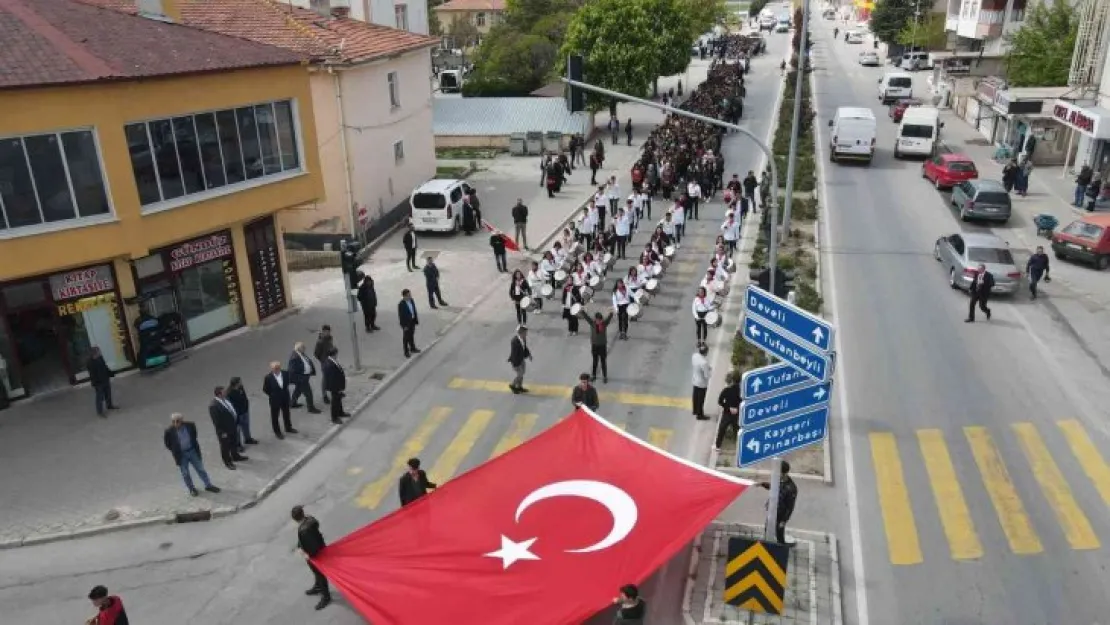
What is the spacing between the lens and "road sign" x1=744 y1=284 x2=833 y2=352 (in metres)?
9.13

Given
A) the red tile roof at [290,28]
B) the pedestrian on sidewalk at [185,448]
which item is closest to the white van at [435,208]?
the red tile roof at [290,28]

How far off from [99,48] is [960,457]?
19.1m

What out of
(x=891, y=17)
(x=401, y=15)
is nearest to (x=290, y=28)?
(x=401, y=15)

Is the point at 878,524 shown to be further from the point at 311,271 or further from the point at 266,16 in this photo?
the point at 266,16

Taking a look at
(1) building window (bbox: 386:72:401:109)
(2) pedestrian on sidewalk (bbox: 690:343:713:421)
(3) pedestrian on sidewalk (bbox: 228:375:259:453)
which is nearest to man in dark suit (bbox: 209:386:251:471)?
(3) pedestrian on sidewalk (bbox: 228:375:259:453)

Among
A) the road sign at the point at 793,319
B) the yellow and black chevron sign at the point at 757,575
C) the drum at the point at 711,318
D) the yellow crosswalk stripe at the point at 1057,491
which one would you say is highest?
the road sign at the point at 793,319

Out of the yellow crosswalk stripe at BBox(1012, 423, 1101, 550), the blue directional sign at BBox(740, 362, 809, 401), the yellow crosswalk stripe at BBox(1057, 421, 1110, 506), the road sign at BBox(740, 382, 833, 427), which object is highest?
the blue directional sign at BBox(740, 362, 809, 401)

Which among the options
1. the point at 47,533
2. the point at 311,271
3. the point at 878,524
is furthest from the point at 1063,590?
the point at 311,271

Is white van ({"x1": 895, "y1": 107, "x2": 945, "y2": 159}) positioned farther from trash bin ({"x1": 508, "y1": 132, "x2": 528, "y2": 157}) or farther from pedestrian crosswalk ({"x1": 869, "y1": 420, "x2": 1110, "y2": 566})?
pedestrian crosswalk ({"x1": 869, "y1": 420, "x2": 1110, "y2": 566})

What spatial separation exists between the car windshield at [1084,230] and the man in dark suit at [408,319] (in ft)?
64.4

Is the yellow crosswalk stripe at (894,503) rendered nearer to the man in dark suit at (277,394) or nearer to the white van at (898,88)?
the man in dark suit at (277,394)

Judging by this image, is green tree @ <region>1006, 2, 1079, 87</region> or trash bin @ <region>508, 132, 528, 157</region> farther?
trash bin @ <region>508, 132, 528, 157</region>

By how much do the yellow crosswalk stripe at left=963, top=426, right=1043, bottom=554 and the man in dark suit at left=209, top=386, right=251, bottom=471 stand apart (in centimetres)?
1283

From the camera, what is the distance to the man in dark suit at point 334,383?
16422 mm
